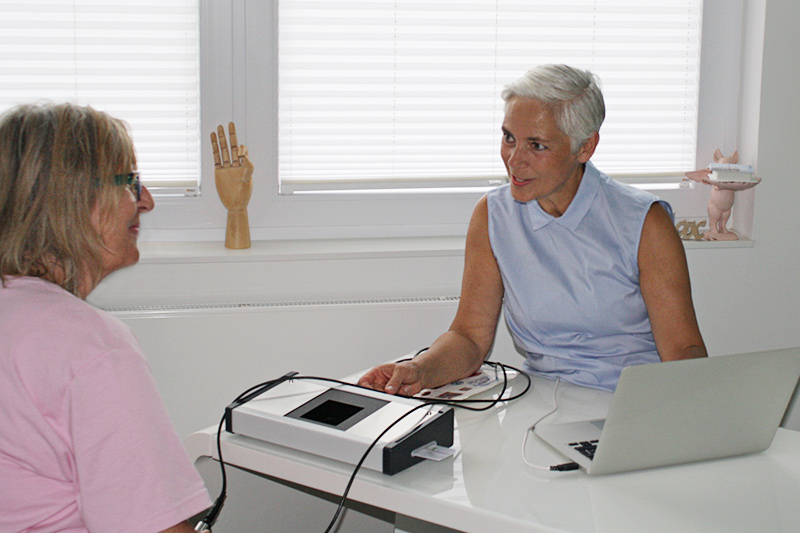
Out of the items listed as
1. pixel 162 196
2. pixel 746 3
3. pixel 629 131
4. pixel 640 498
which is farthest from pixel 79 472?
pixel 746 3

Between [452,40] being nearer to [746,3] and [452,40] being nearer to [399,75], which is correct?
[399,75]

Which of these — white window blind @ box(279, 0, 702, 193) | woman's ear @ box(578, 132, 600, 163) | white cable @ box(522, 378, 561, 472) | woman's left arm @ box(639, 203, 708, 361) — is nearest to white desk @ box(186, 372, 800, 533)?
white cable @ box(522, 378, 561, 472)

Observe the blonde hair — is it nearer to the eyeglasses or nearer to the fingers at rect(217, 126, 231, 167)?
the eyeglasses

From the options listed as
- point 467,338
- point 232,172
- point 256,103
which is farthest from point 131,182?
point 256,103

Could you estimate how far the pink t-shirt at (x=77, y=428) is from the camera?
88 cm

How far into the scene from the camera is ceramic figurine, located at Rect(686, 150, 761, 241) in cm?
237

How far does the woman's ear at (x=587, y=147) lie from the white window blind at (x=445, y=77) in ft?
2.41

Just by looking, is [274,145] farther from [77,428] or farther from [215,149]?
[77,428]

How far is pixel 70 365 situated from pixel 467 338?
102 cm

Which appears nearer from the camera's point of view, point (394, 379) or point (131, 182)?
point (131, 182)

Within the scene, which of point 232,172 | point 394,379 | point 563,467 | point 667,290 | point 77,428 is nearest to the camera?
point 77,428

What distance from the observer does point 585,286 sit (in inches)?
69.1

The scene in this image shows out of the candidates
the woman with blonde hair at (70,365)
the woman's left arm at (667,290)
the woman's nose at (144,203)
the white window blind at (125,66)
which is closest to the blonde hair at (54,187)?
the woman with blonde hair at (70,365)

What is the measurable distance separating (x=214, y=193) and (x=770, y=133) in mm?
1677
